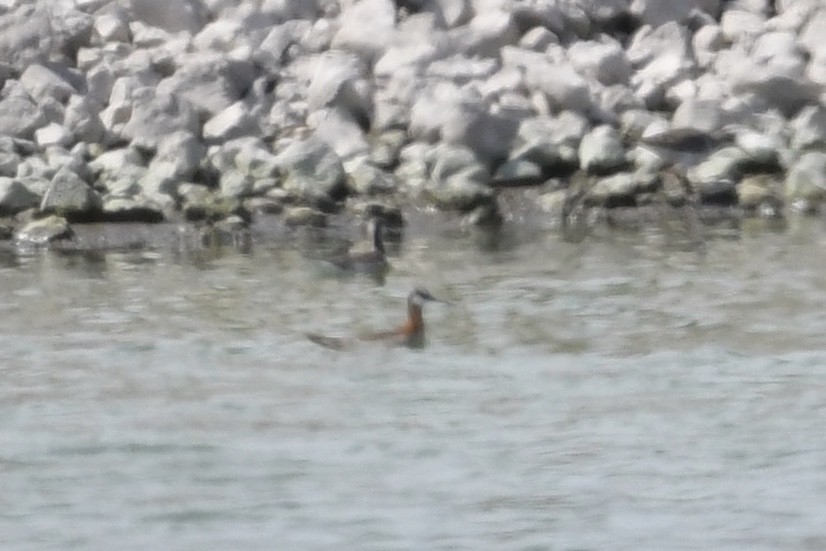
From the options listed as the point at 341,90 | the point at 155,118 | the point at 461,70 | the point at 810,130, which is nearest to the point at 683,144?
the point at 810,130

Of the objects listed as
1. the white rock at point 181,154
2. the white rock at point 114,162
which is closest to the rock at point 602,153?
the white rock at point 181,154

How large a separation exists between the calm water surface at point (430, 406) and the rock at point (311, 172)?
2.24 m

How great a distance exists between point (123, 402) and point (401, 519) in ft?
10.3

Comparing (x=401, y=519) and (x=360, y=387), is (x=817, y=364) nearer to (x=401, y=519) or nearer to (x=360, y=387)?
(x=360, y=387)

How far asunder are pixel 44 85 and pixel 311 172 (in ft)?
10.9

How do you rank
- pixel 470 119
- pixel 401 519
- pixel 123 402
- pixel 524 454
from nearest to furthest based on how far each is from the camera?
1. pixel 401 519
2. pixel 524 454
3. pixel 123 402
4. pixel 470 119

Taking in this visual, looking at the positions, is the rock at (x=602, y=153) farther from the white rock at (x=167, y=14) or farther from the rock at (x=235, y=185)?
the white rock at (x=167, y=14)

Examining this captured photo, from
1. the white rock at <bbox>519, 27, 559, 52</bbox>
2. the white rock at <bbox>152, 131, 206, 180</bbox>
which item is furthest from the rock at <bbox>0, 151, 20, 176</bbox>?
the white rock at <bbox>519, 27, 559, 52</bbox>

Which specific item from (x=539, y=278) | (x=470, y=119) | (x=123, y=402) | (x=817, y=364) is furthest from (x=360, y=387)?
(x=470, y=119)

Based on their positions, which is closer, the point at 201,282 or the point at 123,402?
the point at 123,402

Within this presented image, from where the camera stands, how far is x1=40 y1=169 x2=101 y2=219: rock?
2031 centimetres

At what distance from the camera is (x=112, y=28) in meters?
23.7

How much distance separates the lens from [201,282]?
17734mm

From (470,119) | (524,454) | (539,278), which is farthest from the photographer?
(470,119)
